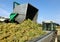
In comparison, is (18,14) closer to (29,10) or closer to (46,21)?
(29,10)

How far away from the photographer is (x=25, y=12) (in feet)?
20.1

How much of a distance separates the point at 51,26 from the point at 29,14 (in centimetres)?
342

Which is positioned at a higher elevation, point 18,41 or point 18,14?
point 18,14

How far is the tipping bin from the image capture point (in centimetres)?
613

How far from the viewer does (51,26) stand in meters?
9.55

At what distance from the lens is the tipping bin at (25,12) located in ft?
20.1

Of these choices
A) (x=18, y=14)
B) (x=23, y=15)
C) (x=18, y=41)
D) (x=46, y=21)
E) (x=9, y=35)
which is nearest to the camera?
(x=18, y=41)

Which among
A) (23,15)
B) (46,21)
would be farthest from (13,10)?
(46,21)

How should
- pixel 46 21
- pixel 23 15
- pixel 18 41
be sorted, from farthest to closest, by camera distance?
1. pixel 46 21
2. pixel 23 15
3. pixel 18 41

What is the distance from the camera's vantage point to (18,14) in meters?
6.56

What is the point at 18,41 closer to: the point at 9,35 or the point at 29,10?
the point at 9,35

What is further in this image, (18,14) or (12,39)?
(18,14)

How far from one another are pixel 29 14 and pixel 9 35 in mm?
2998

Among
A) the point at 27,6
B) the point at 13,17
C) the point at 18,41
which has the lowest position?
the point at 18,41
